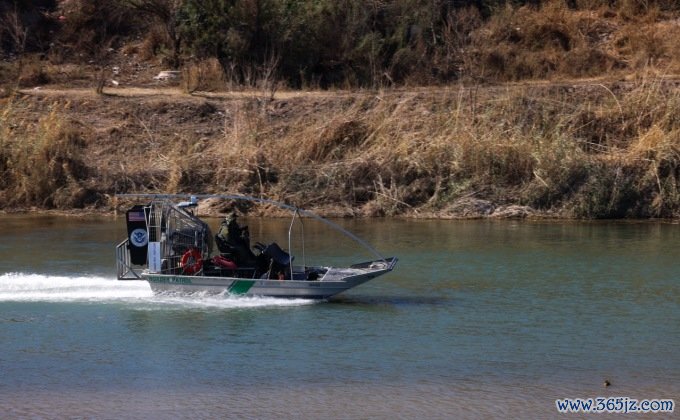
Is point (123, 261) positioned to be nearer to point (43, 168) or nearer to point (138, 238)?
point (138, 238)

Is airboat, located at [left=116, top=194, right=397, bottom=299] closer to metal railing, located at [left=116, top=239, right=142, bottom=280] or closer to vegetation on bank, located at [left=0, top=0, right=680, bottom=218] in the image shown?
metal railing, located at [left=116, top=239, right=142, bottom=280]

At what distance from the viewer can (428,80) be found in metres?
35.2

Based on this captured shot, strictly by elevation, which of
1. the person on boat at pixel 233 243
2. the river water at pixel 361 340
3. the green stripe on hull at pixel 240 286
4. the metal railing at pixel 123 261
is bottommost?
the river water at pixel 361 340

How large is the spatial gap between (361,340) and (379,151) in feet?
49.5

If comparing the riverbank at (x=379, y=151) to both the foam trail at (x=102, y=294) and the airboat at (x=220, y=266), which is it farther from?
the airboat at (x=220, y=266)

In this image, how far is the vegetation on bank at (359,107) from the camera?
27.5 metres

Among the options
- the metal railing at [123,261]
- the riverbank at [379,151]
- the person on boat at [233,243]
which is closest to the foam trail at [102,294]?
the metal railing at [123,261]

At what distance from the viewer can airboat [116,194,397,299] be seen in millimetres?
15500

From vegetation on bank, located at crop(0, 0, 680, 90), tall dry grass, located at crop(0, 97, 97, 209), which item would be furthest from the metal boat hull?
vegetation on bank, located at crop(0, 0, 680, 90)

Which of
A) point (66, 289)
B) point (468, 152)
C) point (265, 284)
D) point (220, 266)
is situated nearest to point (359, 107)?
point (468, 152)

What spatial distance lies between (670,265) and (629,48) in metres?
19.0

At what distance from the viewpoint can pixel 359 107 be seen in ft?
102

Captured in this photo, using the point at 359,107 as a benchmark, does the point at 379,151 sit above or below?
below

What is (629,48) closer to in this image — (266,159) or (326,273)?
(266,159)
